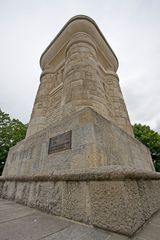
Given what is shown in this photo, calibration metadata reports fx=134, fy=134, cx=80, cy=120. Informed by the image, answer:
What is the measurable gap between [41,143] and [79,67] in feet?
10.1

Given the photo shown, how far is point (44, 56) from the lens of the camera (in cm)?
871

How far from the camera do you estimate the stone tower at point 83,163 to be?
1543mm

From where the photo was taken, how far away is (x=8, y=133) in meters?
16.8

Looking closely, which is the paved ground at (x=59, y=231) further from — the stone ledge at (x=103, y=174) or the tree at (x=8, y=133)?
the tree at (x=8, y=133)

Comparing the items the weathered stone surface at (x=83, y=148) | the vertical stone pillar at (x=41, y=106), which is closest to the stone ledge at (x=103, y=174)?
the weathered stone surface at (x=83, y=148)

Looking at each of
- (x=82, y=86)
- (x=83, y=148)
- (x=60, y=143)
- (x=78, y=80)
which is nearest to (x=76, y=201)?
(x=83, y=148)

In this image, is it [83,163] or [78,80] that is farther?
[78,80]

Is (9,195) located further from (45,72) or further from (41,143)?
(45,72)

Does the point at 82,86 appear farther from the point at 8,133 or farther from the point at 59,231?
the point at 8,133

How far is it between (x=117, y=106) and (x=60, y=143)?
4.12m

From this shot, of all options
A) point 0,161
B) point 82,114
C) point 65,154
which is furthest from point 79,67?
point 0,161

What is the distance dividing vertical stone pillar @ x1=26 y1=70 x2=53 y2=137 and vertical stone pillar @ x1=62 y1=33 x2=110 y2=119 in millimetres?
2109

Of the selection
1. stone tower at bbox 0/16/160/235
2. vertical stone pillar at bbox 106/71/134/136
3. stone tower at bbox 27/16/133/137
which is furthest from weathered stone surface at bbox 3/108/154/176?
vertical stone pillar at bbox 106/71/134/136

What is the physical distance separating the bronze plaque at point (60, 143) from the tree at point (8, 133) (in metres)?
14.6
